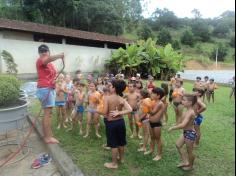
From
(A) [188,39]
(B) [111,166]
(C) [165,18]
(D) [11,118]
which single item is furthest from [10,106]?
(C) [165,18]

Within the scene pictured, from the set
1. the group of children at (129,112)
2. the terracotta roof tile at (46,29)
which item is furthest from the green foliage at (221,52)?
the terracotta roof tile at (46,29)

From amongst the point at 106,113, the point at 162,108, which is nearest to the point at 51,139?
the point at 106,113

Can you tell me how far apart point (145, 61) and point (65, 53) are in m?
5.67

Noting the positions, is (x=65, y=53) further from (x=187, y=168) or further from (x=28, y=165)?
(x=187, y=168)

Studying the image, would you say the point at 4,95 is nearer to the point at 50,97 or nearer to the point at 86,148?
the point at 50,97

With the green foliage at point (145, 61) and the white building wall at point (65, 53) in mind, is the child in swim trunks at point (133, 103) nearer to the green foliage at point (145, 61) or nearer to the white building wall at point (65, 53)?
the white building wall at point (65, 53)

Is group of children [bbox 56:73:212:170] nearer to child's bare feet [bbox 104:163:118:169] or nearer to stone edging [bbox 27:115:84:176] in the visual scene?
child's bare feet [bbox 104:163:118:169]

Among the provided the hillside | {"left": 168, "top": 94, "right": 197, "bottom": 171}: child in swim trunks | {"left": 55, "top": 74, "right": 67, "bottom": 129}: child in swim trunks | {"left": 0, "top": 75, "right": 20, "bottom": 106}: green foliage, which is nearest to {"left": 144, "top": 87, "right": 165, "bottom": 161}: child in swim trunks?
{"left": 168, "top": 94, "right": 197, "bottom": 171}: child in swim trunks

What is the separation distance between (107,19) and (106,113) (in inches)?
1217

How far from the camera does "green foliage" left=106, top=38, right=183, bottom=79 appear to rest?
20.6 m

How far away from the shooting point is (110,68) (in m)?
22.1

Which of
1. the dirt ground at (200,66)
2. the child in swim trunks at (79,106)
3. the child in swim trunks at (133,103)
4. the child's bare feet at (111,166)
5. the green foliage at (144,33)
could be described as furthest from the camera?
the green foliage at (144,33)

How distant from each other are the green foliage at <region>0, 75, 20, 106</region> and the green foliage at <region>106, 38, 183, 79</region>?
50.2ft

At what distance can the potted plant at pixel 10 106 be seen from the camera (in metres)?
4.52
